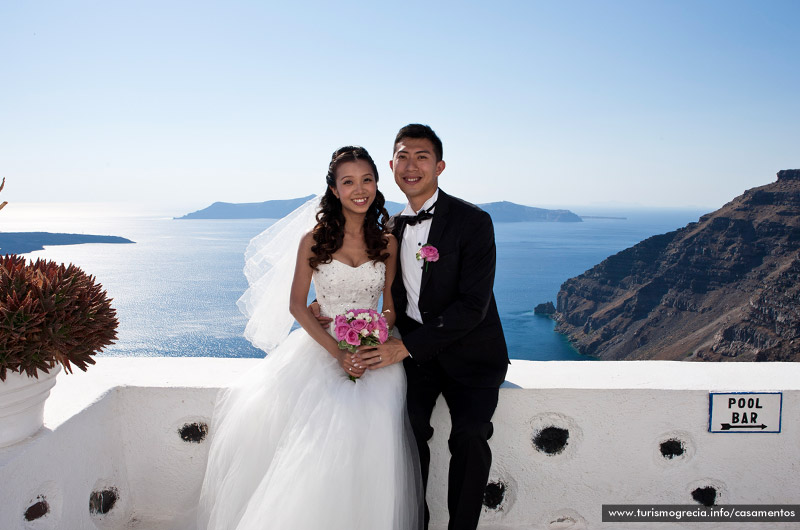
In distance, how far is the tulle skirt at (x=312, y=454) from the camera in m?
2.06

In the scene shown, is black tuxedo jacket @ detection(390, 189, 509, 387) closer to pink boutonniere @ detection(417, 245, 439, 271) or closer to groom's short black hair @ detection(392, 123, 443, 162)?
pink boutonniere @ detection(417, 245, 439, 271)

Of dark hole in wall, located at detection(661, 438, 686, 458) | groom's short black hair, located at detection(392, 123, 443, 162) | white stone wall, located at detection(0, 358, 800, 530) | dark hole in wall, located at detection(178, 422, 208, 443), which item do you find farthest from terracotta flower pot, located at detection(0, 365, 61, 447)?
dark hole in wall, located at detection(661, 438, 686, 458)

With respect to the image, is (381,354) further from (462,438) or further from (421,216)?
(421,216)

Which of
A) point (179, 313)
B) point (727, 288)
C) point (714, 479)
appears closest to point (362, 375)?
point (714, 479)

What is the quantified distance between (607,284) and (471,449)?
8705 centimetres

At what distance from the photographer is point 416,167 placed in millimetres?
2795

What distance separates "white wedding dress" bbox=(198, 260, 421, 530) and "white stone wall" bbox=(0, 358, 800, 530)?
0.97 ft

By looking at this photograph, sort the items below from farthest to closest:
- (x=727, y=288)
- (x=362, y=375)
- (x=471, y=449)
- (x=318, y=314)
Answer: (x=727, y=288) < (x=318, y=314) < (x=362, y=375) < (x=471, y=449)

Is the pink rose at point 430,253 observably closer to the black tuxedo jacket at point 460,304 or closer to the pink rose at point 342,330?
the black tuxedo jacket at point 460,304

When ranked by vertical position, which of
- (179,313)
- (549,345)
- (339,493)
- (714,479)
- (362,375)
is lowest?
(549,345)

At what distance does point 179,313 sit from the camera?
67.8 metres

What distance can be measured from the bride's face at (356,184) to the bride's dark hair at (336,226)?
0.04 m

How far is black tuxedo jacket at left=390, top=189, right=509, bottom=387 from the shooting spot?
101 inches

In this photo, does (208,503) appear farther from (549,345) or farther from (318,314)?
(549,345)
